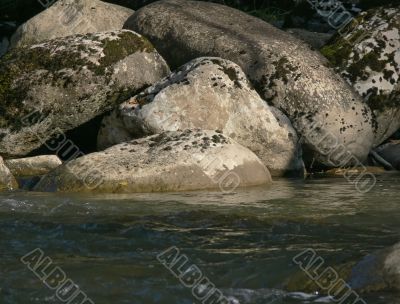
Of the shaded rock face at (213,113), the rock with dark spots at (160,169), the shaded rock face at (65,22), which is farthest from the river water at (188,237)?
the shaded rock face at (65,22)

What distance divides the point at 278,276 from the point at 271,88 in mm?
6473

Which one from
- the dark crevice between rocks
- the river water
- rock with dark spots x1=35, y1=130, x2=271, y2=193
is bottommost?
the dark crevice between rocks

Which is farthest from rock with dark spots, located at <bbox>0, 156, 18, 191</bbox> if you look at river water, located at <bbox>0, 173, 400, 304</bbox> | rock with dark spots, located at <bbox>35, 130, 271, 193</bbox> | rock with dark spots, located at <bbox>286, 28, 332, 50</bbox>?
rock with dark spots, located at <bbox>286, 28, 332, 50</bbox>

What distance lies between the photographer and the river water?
485 centimetres

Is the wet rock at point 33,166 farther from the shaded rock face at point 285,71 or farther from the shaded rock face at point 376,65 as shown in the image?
the shaded rock face at point 376,65

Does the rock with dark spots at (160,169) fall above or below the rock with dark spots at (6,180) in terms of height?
above

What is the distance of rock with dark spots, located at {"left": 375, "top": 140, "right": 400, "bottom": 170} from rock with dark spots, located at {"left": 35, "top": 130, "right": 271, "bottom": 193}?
9.32 ft

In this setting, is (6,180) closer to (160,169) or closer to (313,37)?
(160,169)

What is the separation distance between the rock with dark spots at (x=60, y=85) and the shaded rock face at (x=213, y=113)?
47cm

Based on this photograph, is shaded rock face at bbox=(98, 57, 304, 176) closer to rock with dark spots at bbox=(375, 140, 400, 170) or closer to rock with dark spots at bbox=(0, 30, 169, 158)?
rock with dark spots at bbox=(0, 30, 169, 158)

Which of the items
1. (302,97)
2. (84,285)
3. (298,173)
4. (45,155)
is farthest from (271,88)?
(84,285)

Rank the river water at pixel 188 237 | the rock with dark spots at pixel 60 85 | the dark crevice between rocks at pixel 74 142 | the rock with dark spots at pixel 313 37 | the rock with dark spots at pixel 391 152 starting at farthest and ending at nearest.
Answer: the rock with dark spots at pixel 313 37, the rock with dark spots at pixel 391 152, the dark crevice between rocks at pixel 74 142, the rock with dark spots at pixel 60 85, the river water at pixel 188 237

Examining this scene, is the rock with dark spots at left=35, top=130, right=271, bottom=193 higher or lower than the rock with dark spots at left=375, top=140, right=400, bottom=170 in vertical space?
higher

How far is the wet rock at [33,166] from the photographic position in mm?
10172
